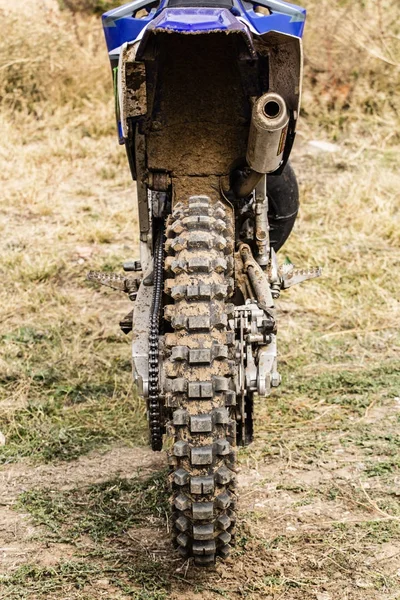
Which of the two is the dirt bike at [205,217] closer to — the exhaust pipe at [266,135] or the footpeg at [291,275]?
the exhaust pipe at [266,135]

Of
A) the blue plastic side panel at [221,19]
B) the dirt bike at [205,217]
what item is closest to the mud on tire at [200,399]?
the dirt bike at [205,217]

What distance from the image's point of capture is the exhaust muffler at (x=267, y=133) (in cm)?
267

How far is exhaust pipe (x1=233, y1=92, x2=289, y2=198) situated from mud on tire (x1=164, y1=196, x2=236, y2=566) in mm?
339

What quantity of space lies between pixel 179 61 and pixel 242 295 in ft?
2.92

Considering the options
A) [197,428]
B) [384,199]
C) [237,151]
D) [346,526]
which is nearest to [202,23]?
[237,151]

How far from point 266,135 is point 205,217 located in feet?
1.09

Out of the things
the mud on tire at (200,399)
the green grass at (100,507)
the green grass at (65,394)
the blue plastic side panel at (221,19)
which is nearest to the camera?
the mud on tire at (200,399)

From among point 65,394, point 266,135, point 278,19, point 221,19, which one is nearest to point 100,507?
point 65,394

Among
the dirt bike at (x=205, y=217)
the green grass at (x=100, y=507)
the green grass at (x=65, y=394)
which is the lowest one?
the green grass at (x=65, y=394)

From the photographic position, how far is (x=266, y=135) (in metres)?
2.73

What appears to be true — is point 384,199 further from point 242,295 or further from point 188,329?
point 188,329

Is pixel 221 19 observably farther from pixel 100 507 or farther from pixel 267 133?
pixel 100 507

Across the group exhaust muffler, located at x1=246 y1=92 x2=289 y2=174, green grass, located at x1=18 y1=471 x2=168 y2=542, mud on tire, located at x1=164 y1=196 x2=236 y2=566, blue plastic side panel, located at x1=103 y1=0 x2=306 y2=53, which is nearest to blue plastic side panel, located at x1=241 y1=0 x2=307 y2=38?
blue plastic side panel, located at x1=103 y1=0 x2=306 y2=53

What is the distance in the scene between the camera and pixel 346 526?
303cm
